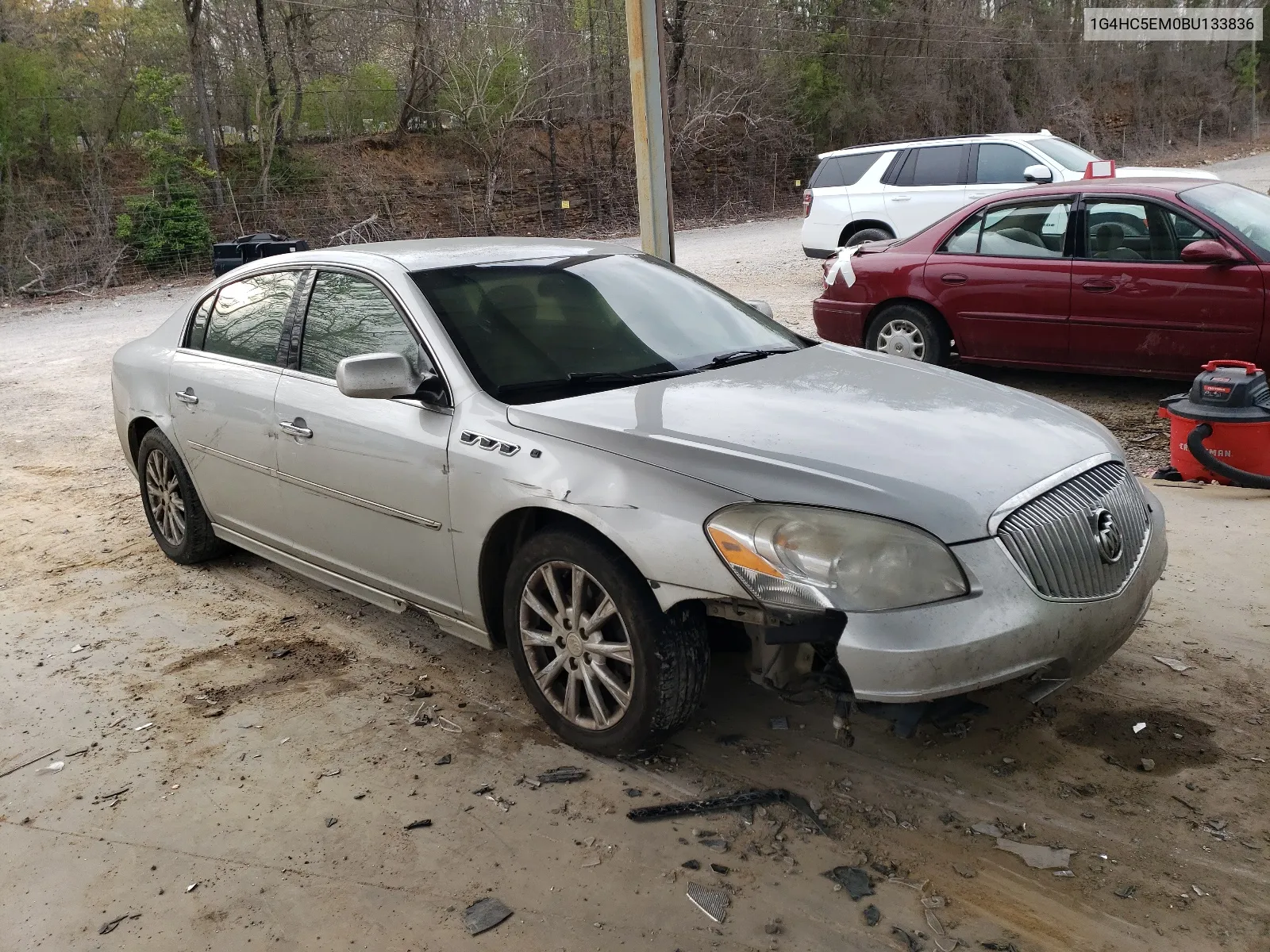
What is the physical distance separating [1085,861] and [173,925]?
233cm

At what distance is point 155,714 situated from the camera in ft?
13.0

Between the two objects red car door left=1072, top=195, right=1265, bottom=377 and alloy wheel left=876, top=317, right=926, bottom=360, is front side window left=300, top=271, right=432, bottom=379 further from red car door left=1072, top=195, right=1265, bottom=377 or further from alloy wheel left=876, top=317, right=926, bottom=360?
red car door left=1072, top=195, right=1265, bottom=377

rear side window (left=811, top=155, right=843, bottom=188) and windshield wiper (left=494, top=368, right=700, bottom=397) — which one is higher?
rear side window (left=811, top=155, right=843, bottom=188)

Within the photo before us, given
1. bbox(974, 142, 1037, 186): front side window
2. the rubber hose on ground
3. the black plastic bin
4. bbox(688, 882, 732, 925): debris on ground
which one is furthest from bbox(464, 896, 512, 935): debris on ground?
bbox(974, 142, 1037, 186): front side window

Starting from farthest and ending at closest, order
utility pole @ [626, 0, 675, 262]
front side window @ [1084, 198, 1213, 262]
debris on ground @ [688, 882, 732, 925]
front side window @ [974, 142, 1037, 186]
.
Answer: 1. front side window @ [974, 142, 1037, 186]
2. utility pole @ [626, 0, 675, 262]
3. front side window @ [1084, 198, 1213, 262]
4. debris on ground @ [688, 882, 732, 925]

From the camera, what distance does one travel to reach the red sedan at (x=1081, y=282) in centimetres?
706

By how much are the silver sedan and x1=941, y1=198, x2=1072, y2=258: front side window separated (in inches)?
155

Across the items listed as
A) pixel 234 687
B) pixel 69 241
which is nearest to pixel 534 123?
pixel 69 241

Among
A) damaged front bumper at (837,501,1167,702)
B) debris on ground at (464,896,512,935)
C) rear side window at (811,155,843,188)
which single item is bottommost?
debris on ground at (464,896,512,935)

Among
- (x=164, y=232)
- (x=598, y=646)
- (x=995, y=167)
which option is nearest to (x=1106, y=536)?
(x=598, y=646)

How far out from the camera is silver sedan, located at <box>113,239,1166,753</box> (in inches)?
114

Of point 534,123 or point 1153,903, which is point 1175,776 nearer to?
point 1153,903

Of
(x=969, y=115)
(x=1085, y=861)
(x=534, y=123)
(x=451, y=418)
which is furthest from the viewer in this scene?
(x=969, y=115)

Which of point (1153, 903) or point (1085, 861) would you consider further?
point (1085, 861)
